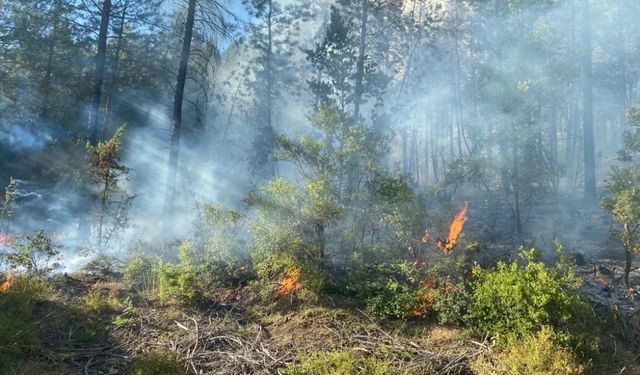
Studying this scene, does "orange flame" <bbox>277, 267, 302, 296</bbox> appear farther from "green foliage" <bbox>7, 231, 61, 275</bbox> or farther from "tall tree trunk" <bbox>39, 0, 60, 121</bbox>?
"tall tree trunk" <bbox>39, 0, 60, 121</bbox>

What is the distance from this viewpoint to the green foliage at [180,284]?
7.45 m

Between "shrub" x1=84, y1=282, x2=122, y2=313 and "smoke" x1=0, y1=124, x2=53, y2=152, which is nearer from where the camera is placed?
"shrub" x1=84, y1=282, x2=122, y2=313

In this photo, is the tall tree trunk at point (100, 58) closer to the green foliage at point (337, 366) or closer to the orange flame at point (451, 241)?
the orange flame at point (451, 241)

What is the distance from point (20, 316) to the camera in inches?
261

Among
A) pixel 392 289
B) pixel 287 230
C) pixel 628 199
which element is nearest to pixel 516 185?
pixel 628 199

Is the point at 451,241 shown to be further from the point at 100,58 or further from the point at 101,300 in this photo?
the point at 100,58

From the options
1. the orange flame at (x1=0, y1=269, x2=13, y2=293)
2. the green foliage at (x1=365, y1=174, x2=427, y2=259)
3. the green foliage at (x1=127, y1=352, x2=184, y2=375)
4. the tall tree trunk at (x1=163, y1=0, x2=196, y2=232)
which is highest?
the tall tree trunk at (x1=163, y1=0, x2=196, y2=232)

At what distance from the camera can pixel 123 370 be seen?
568cm

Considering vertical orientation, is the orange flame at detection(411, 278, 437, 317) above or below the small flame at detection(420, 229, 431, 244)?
below

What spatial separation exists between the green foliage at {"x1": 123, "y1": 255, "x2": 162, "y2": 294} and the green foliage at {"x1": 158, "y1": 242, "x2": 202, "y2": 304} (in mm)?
753

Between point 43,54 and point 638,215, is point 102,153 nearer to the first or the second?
point 638,215

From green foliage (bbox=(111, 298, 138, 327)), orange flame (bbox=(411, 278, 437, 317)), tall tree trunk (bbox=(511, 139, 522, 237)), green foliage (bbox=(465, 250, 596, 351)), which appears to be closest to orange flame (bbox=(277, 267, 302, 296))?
orange flame (bbox=(411, 278, 437, 317))

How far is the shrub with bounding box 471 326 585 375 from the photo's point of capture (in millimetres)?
5051

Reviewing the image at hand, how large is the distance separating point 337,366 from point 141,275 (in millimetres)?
4791
